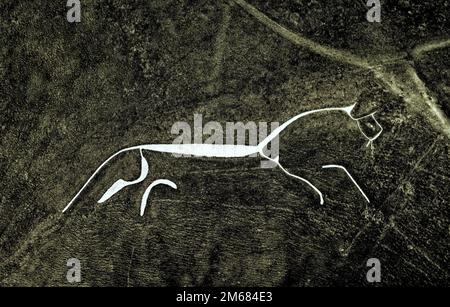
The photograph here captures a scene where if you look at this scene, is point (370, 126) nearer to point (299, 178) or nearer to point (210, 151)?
point (299, 178)

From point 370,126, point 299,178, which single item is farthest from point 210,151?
point 370,126

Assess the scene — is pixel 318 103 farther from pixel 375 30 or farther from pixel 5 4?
pixel 5 4

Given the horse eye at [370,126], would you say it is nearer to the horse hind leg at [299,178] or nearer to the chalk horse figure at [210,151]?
the chalk horse figure at [210,151]

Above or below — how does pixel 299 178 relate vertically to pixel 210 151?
below

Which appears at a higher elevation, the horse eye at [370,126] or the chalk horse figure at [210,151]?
the horse eye at [370,126]

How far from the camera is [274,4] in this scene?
2928mm

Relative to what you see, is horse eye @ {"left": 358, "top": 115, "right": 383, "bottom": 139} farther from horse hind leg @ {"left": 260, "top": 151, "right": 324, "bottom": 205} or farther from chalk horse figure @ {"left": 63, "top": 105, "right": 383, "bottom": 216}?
horse hind leg @ {"left": 260, "top": 151, "right": 324, "bottom": 205}

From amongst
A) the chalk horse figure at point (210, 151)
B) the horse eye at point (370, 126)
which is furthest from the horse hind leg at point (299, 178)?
the horse eye at point (370, 126)

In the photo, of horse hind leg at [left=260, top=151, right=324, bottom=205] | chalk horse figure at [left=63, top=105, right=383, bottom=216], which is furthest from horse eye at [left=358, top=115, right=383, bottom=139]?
horse hind leg at [left=260, top=151, right=324, bottom=205]
